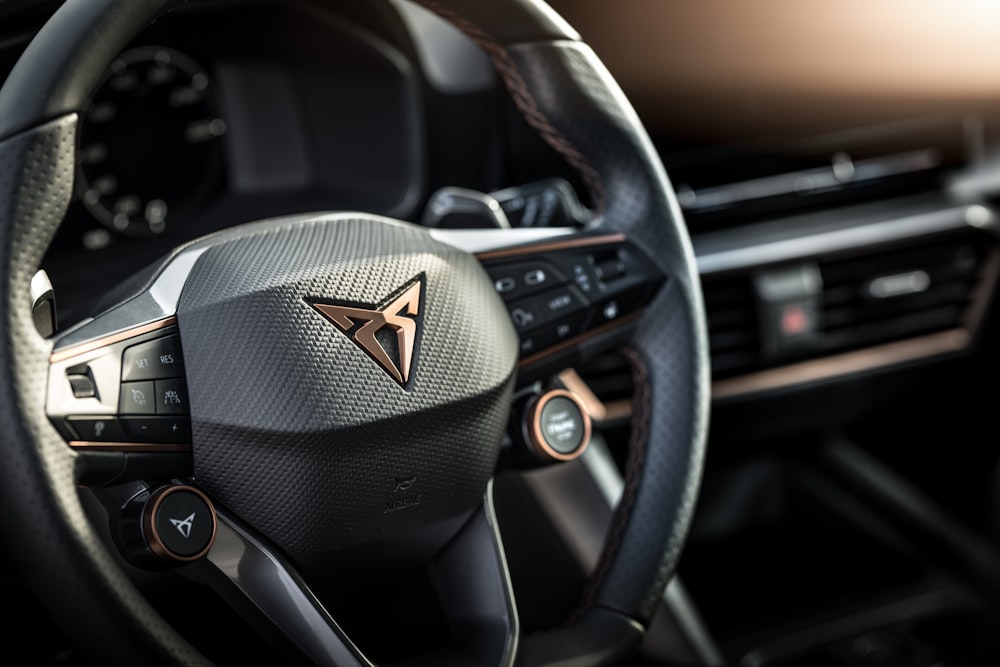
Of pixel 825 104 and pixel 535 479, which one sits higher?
pixel 825 104

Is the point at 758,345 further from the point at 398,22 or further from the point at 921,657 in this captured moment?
the point at 398,22

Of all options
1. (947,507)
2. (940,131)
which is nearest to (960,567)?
(947,507)

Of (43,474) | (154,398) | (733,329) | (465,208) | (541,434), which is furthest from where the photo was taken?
(733,329)

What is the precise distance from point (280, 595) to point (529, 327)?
314mm

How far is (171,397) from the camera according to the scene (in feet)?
2.84

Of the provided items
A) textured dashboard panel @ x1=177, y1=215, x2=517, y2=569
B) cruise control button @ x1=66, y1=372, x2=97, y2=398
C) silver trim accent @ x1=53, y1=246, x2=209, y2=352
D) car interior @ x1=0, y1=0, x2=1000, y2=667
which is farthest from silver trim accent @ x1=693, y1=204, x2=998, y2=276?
cruise control button @ x1=66, y1=372, x2=97, y2=398

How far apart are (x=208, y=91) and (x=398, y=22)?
0.31m

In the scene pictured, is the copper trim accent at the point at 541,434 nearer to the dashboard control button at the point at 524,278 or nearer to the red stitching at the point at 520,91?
the dashboard control button at the point at 524,278

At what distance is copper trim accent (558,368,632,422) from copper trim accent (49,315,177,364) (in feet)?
2.80

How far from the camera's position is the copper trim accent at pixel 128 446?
801mm

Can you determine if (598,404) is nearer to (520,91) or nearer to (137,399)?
(520,91)

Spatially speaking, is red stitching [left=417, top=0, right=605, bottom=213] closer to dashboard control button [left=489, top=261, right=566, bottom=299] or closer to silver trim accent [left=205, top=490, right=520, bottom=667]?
dashboard control button [left=489, top=261, right=566, bottom=299]

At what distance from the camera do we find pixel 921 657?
188cm

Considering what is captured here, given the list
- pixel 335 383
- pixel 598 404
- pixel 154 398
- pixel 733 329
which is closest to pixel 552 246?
pixel 335 383
